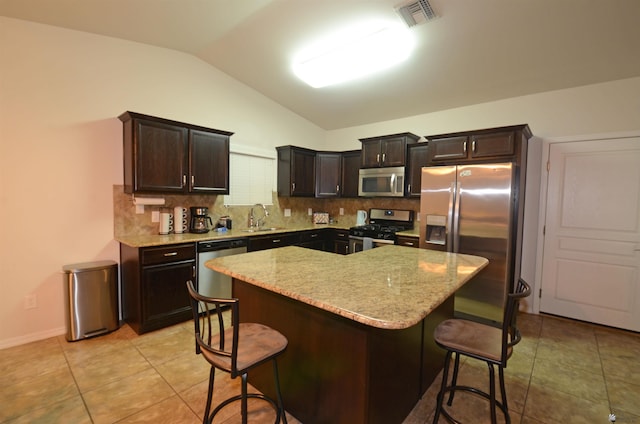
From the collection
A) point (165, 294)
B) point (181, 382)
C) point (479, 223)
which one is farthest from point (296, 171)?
point (181, 382)

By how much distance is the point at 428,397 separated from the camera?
2.08 m

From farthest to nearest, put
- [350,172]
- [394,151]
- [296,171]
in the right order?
[350,172] < [296,171] < [394,151]

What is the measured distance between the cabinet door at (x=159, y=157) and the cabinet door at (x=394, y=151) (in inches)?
109

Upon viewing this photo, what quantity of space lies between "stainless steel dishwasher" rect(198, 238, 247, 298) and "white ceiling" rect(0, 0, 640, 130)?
2329 mm

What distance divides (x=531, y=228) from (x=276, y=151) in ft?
12.5

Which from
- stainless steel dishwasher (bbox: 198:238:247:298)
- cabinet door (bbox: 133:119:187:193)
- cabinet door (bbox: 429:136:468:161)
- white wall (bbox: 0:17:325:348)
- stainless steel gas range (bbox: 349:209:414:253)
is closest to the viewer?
white wall (bbox: 0:17:325:348)

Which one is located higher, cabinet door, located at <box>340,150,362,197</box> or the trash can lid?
cabinet door, located at <box>340,150,362,197</box>

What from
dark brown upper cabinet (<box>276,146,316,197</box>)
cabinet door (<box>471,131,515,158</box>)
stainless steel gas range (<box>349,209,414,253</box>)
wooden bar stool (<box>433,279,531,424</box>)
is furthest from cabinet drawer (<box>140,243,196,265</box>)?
cabinet door (<box>471,131,515,158</box>)

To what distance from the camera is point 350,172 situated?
16.6ft

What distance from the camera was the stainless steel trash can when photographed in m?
2.79

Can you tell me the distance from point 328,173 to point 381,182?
1064 mm

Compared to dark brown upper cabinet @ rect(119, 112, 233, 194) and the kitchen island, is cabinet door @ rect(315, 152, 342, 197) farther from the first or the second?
the kitchen island

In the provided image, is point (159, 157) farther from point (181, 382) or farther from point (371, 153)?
point (371, 153)

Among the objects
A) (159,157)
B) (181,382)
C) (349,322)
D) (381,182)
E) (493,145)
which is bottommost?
(181,382)
